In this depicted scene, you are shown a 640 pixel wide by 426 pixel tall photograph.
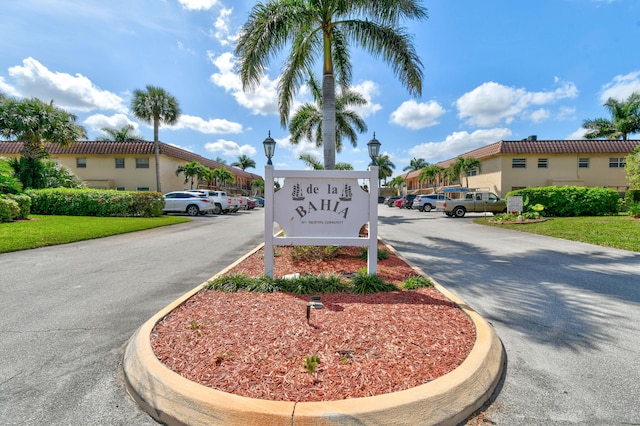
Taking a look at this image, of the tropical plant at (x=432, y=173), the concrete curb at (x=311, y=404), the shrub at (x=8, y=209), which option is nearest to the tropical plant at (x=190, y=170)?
the shrub at (x=8, y=209)

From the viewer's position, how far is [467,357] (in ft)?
8.54

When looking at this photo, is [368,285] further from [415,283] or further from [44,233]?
[44,233]

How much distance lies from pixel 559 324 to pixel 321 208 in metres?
3.38

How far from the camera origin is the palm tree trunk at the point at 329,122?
25.7ft

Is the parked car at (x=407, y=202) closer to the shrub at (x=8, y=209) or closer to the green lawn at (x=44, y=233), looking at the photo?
the green lawn at (x=44, y=233)

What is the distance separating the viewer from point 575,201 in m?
18.1

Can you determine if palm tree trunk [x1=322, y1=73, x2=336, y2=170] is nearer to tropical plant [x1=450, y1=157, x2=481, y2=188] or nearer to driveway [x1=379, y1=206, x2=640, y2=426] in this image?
driveway [x1=379, y1=206, x2=640, y2=426]

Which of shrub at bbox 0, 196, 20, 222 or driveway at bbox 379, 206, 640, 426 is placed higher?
shrub at bbox 0, 196, 20, 222

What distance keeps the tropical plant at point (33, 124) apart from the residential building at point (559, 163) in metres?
33.7

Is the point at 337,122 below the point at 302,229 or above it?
above

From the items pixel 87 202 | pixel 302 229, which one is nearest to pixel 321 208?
pixel 302 229

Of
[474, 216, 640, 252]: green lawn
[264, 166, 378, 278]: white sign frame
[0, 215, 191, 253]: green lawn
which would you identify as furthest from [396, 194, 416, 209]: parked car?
[264, 166, 378, 278]: white sign frame

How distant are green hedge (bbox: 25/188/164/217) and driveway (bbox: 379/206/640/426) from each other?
15154 millimetres

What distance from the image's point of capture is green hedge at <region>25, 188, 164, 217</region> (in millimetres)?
16016
